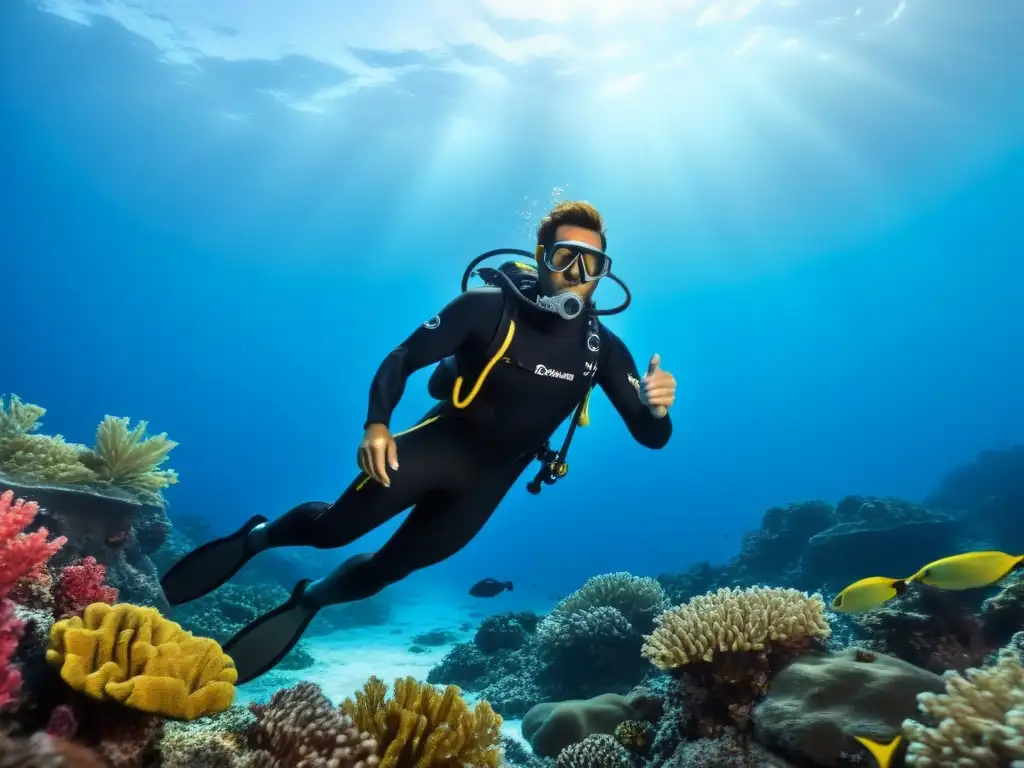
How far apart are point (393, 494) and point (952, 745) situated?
3.66m

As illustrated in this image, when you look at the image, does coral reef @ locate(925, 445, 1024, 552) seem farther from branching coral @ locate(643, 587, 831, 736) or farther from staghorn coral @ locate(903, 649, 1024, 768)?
staghorn coral @ locate(903, 649, 1024, 768)

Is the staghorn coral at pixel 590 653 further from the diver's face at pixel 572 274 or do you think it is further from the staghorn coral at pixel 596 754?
the diver's face at pixel 572 274

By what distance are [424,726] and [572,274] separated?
11.3 feet

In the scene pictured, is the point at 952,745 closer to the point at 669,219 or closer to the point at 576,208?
the point at 576,208

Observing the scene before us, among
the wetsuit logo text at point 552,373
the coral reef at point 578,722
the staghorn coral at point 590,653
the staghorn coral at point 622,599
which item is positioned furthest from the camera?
the staghorn coral at point 622,599

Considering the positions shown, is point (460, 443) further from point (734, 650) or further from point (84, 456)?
point (84, 456)

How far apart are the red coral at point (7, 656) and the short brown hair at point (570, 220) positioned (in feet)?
13.9

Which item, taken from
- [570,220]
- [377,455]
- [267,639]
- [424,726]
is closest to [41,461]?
[267,639]

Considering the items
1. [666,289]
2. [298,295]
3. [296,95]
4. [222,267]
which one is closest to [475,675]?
[296,95]

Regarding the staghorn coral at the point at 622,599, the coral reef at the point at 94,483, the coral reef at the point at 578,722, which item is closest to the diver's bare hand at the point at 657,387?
the coral reef at the point at 578,722

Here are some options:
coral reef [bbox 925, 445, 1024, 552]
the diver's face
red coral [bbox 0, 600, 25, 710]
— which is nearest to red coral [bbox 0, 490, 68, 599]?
red coral [bbox 0, 600, 25, 710]

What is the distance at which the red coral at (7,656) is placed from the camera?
223cm

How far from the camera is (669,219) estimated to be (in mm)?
51094

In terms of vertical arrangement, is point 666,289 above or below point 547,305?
above
